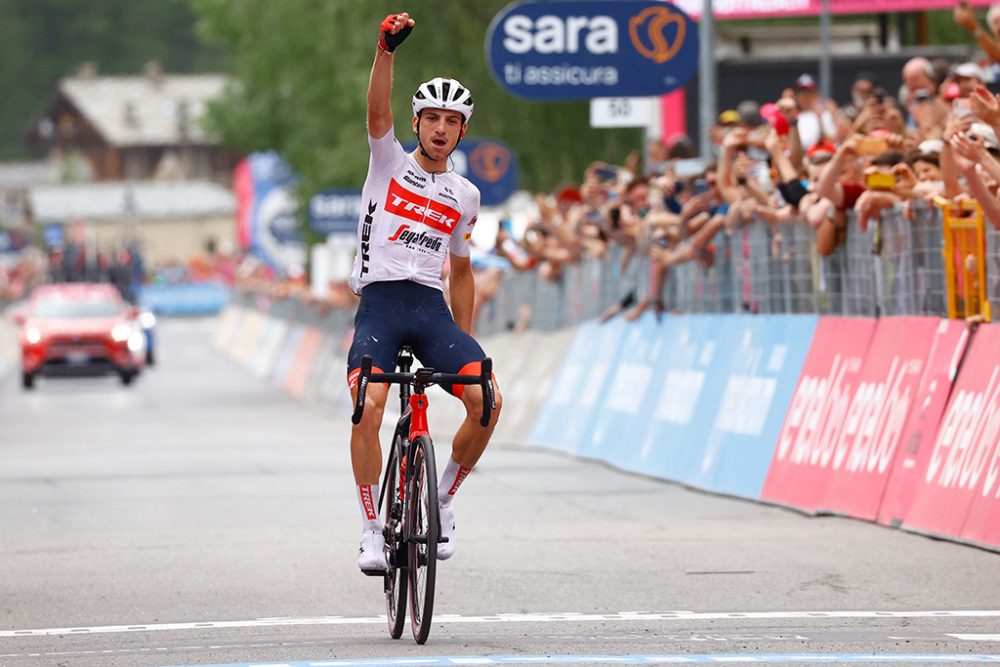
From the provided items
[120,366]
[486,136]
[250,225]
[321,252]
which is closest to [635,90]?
[486,136]

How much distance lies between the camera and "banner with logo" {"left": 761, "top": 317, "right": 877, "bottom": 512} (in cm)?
1448

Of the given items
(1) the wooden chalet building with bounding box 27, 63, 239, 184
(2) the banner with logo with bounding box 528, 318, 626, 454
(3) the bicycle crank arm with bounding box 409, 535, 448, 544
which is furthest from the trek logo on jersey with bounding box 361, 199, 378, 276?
(1) the wooden chalet building with bounding box 27, 63, 239, 184

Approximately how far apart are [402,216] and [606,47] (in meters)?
11.9

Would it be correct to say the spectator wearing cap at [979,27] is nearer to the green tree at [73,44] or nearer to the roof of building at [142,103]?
the green tree at [73,44]

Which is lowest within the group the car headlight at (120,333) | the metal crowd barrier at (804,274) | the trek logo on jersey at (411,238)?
the car headlight at (120,333)

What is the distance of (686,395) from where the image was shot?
17.6 meters

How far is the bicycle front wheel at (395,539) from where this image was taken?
9.44m

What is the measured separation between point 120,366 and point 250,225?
114ft

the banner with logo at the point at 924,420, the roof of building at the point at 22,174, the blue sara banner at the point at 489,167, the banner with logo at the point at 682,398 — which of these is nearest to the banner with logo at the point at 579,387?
the banner with logo at the point at 682,398

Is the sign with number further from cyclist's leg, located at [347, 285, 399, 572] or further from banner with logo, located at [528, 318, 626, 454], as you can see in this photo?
cyclist's leg, located at [347, 285, 399, 572]

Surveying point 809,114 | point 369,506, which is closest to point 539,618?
point 369,506

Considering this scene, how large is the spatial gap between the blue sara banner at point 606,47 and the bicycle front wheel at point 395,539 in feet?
39.6

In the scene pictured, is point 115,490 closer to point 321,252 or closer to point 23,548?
point 23,548

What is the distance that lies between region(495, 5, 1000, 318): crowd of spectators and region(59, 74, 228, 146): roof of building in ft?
526
